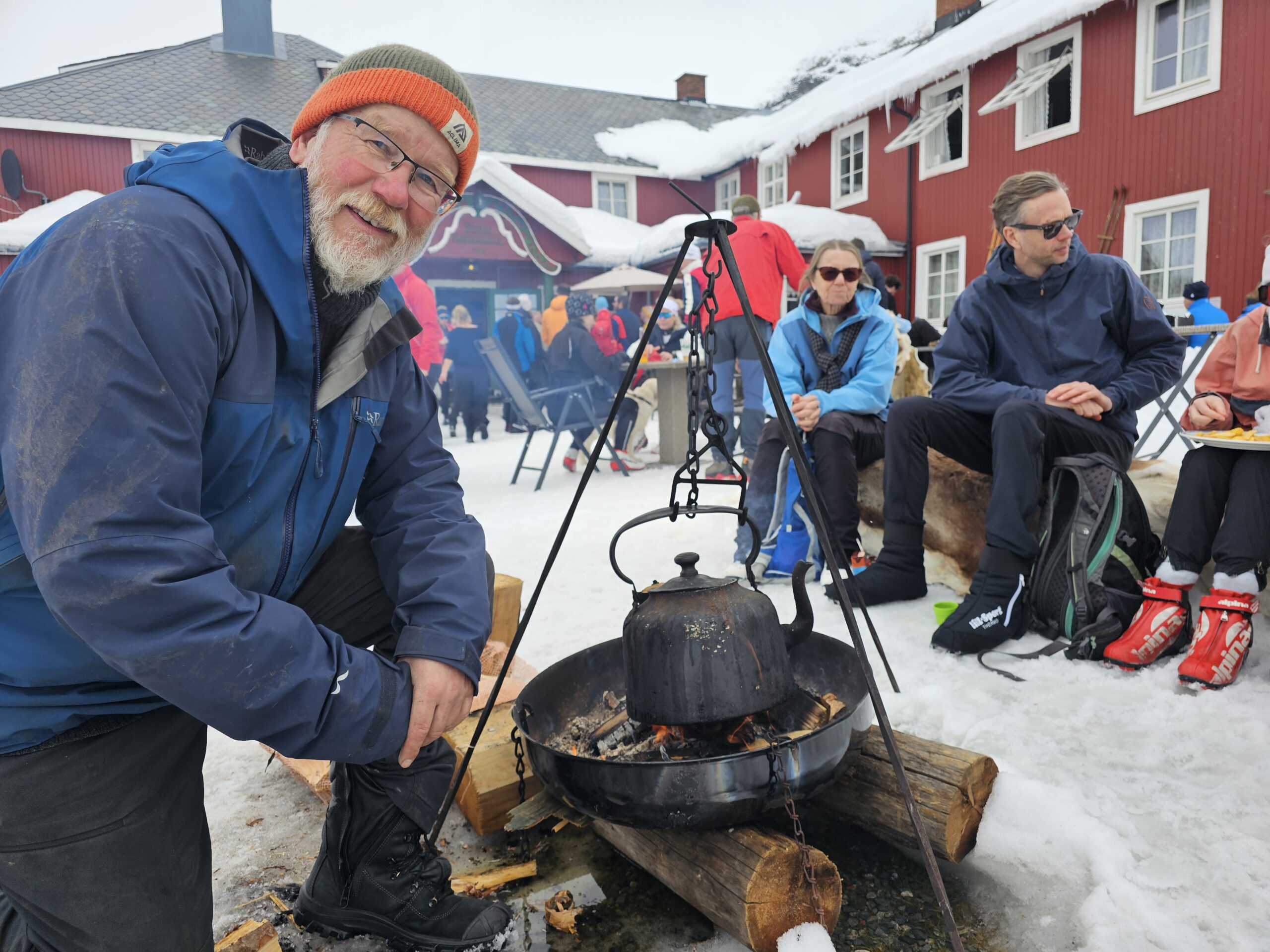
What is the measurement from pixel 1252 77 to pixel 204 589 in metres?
12.5

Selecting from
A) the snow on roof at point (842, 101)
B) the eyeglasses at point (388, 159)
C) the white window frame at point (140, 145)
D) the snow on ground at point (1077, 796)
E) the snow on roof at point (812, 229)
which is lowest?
the snow on ground at point (1077, 796)

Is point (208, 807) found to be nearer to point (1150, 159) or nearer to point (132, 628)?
point (132, 628)

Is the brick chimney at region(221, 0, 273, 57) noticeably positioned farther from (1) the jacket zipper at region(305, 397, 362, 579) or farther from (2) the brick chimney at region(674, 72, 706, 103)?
(1) the jacket zipper at region(305, 397, 362, 579)

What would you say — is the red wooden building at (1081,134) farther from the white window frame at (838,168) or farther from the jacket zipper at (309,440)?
the jacket zipper at (309,440)

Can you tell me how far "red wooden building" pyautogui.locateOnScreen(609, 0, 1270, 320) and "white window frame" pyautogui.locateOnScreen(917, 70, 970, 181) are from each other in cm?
3

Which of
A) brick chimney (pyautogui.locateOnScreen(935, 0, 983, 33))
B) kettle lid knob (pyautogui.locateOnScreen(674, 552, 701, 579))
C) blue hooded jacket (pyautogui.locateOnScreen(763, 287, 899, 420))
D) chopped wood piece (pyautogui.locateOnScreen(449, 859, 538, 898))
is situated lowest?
chopped wood piece (pyautogui.locateOnScreen(449, 859, 538, 898))

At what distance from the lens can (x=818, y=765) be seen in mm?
1612

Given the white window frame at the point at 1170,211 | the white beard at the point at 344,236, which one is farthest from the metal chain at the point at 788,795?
the white window frame at the point at 1170,211

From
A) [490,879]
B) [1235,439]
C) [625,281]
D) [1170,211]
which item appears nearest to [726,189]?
[625,281]

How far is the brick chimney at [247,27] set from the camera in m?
19.2

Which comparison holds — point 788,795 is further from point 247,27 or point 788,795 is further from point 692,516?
point 247,27

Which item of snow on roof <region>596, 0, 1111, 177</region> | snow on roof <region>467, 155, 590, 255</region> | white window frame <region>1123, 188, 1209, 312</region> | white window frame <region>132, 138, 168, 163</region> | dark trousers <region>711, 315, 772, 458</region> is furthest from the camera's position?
white window frame <region>132, 138, 168, 163</region>

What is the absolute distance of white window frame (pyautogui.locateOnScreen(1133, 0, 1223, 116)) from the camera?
981 centimetres

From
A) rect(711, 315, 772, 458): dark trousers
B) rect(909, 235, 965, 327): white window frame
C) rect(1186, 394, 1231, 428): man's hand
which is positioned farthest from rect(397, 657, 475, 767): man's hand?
rect(909, 235, 965, 327): white window frame
